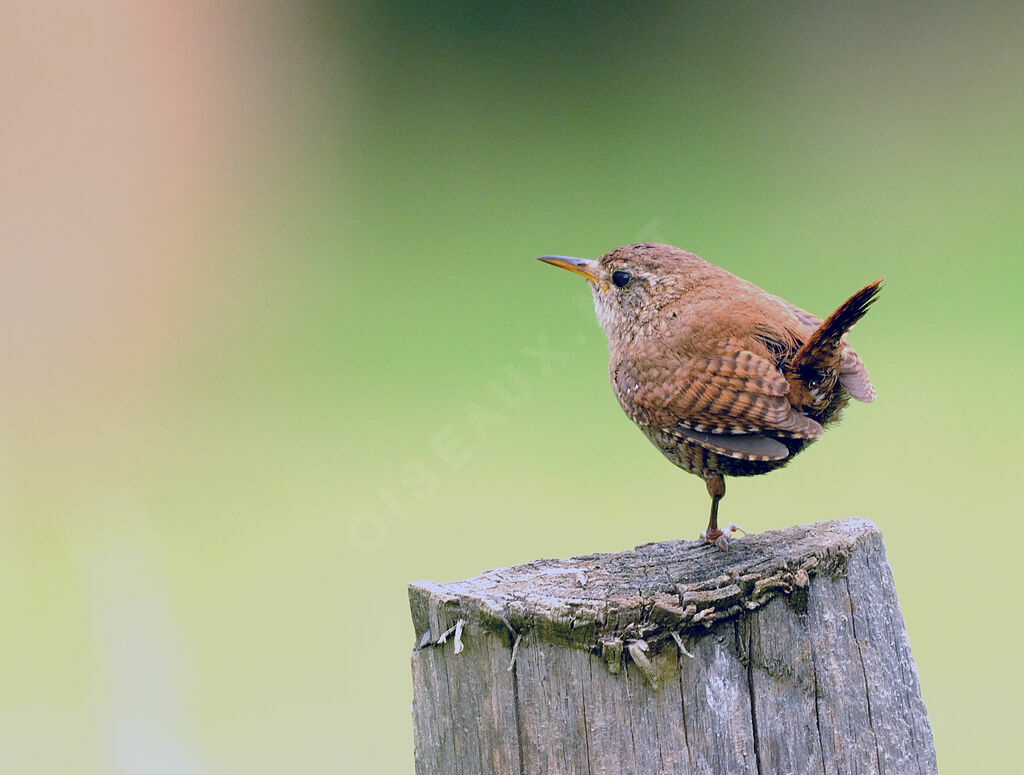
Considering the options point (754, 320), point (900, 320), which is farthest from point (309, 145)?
point (754, 320)

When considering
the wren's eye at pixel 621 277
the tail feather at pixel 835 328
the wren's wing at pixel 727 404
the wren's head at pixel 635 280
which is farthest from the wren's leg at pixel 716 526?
the wren's eye at pixel 621 277

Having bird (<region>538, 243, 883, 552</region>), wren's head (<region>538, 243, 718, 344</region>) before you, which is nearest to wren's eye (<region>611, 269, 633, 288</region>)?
wren's head (<region>538, 243, 718, 344</region>)

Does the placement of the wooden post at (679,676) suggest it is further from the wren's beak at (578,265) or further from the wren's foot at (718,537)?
the wren's beak at (578,265)

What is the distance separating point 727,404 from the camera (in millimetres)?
2320

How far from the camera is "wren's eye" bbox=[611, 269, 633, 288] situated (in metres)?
2.84

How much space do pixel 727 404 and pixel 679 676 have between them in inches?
25.9

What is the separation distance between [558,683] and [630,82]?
9.19 meters

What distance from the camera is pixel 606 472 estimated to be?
735cm

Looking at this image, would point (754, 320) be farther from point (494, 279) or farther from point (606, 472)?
point (494, 279)

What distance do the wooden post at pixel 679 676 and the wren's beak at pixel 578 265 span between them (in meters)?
1.05

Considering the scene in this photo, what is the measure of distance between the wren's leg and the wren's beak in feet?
2.18

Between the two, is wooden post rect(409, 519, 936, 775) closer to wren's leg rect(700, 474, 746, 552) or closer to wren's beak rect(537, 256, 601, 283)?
wren's leg rect(700, 474, 746, 552)

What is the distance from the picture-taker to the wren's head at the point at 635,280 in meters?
2.74

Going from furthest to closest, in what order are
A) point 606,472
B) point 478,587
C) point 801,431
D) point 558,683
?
point 606,472 < point 801,431 < point 478,587 < point 558,683
